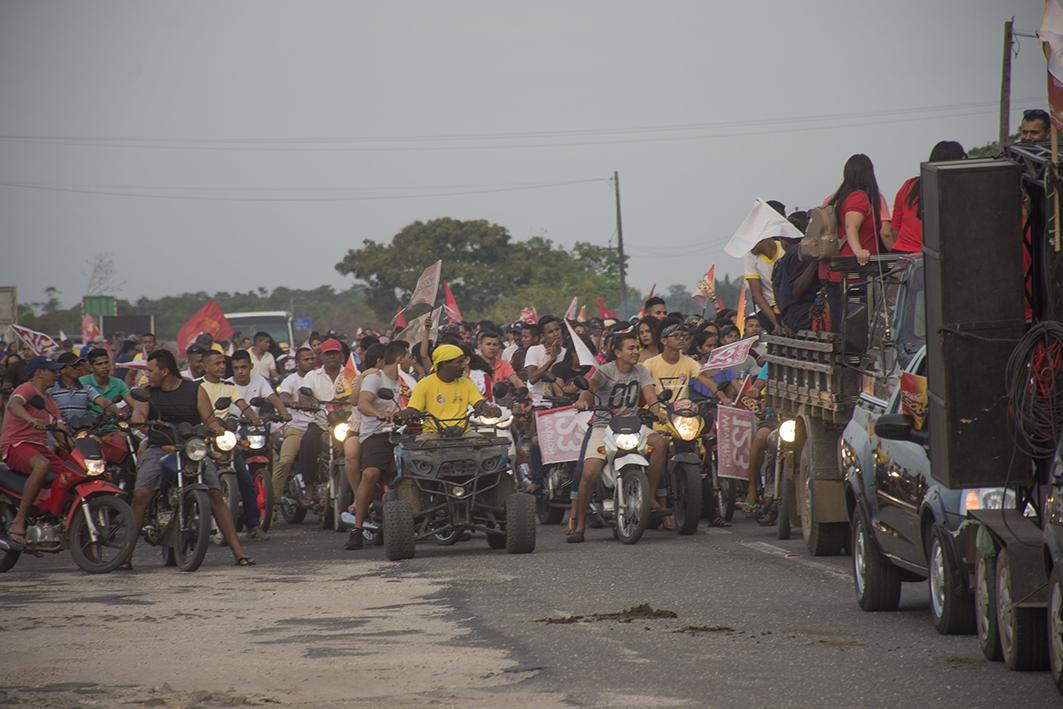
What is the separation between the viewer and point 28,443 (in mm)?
15109

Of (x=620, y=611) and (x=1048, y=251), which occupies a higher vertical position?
(x=1048, y=251)

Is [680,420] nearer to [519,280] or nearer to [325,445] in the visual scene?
[325,445]

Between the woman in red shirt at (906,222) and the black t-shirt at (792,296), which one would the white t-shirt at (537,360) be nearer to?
the black t-shirt at (792,296)

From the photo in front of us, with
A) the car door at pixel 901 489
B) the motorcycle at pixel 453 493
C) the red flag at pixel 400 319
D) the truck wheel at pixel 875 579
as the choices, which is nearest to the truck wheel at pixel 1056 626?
the car door at pixel 901 489

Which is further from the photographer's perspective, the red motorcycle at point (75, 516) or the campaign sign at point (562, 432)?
the campaign sign at point (562, 432)

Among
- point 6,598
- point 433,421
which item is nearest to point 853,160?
point 433,421

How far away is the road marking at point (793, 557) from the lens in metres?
13.1

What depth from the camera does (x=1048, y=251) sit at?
28.8 feet

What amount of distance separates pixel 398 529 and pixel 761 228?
553 cm

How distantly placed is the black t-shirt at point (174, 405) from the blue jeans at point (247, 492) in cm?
200

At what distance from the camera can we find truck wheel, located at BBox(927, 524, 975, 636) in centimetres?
933

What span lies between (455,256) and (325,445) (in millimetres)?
61144

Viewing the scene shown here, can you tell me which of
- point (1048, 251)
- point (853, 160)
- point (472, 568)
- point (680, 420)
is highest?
point (853, 160)

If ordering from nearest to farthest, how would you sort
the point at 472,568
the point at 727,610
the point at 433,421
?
the point at 727,610, the point at 472,568, the point at 433,421
